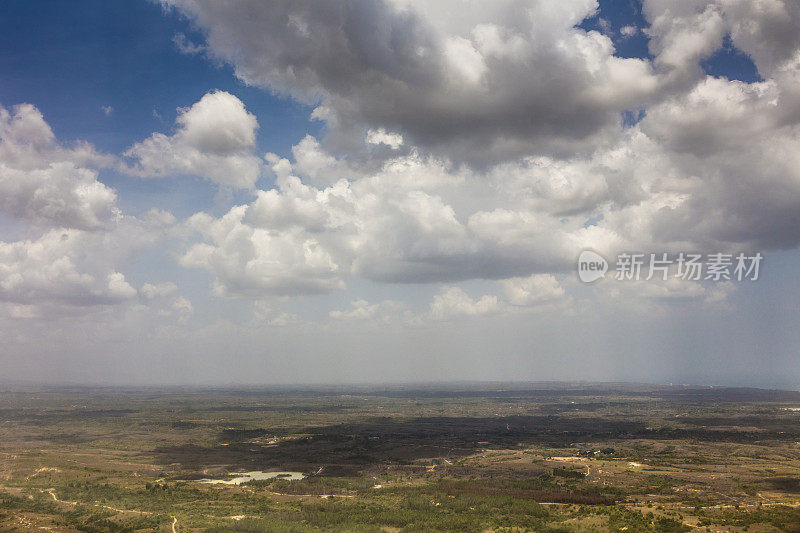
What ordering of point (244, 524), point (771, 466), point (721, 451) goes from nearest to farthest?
point (244, 524) < point (771, 466) < point (721, 451)

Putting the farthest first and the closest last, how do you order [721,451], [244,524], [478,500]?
[721,451] < [478,500] < [244,524]

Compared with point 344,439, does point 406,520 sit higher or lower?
higher

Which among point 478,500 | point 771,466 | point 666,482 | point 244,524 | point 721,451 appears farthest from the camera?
point 721,451

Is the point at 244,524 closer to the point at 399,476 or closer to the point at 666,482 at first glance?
the point at 399,476

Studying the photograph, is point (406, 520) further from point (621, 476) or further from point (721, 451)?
point (721, 451)

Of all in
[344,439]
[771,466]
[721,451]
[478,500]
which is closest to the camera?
[478,500]

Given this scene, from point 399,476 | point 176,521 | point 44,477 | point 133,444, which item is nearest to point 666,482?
point 399,476

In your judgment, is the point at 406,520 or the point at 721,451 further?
the point at 721,451

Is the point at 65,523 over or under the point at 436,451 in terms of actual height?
over

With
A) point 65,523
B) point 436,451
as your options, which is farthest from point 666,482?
point 65,523
